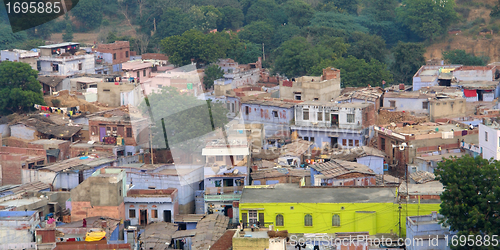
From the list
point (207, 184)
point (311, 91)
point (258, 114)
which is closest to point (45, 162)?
point (207, 184)

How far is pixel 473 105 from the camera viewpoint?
1489 inches

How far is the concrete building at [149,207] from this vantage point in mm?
26297

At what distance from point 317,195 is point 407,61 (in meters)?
28.6

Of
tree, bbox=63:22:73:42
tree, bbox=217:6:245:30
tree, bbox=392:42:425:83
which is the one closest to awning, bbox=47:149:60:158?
tree, bbox=392:42:425:83

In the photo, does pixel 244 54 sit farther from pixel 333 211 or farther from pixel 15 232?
pixel 15 232

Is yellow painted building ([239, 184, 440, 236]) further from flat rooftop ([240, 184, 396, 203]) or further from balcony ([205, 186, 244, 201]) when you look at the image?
balcony ([205, 186, 244, 201])

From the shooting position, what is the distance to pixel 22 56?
46.4 metres

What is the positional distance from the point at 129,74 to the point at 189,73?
364cm

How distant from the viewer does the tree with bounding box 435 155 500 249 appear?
20.2 meters

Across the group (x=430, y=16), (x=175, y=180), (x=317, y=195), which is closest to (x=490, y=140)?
(x=317, y=195)

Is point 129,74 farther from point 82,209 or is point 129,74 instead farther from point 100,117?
point 82,209

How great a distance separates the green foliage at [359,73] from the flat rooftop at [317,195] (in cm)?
2070

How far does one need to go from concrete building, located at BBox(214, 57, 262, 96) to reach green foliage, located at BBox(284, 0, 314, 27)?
420 inches

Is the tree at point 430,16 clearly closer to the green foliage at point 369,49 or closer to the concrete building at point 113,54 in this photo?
the green foliage at point 369,49
